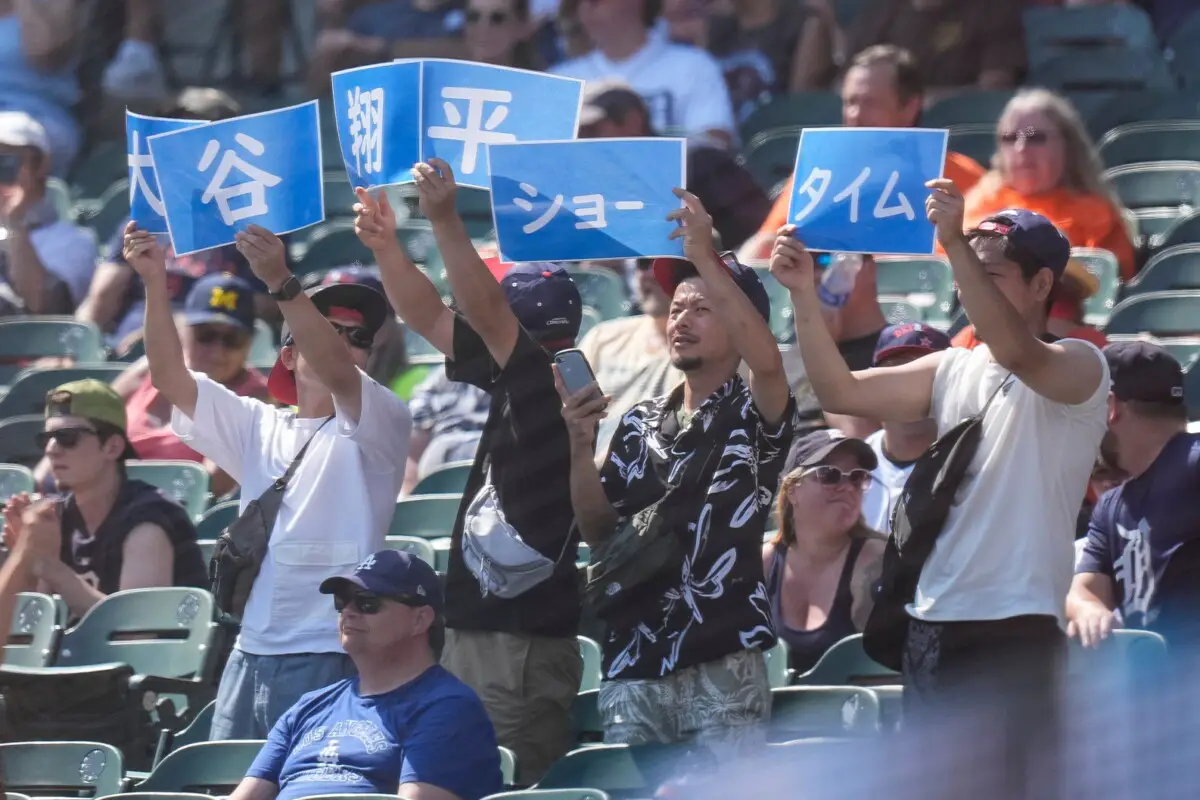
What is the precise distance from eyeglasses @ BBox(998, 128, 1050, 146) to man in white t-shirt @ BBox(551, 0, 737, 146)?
1.70m

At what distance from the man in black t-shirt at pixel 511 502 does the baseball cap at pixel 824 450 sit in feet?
2.29

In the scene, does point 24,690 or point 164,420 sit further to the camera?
point 164,420

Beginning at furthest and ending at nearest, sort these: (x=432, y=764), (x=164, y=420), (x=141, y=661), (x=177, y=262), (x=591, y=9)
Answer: (x=591, y=9), (x=177, y=262), (x=164, y=420), (x=141, y=661), (x=432, y=764)

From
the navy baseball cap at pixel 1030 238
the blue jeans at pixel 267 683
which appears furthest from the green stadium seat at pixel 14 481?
the navy baseball cap at pixel 1030 238

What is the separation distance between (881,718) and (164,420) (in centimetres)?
312

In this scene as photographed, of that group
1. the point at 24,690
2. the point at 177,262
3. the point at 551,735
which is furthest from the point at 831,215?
the point at 177,262

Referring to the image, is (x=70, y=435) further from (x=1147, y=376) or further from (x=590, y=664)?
(x=1147, y=376)

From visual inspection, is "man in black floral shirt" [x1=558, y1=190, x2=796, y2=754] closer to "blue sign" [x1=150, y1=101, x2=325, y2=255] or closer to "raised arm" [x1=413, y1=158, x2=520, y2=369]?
"raised arm" [x1=413, y1=158, x2=520, y2=369]

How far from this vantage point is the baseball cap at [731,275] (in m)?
3.79

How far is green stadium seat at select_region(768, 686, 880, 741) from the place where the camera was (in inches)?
151

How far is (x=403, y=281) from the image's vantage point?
13.1 ft

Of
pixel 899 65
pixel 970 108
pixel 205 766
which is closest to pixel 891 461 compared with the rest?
pixel 899 65

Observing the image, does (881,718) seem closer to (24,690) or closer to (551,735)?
(551,735)

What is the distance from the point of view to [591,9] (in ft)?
24.7
